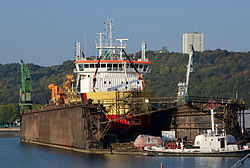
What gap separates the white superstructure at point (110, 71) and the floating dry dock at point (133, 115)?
3373 millimetres

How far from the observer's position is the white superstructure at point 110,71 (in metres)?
61.0

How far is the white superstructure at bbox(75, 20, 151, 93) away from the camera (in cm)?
6097

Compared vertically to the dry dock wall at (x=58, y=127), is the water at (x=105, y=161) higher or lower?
lower

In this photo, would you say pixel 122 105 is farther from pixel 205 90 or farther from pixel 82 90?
pixel 205 90

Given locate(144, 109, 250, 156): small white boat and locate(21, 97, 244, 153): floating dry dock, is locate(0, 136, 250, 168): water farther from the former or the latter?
locate(21, 97, 244, 153): floating dry dock

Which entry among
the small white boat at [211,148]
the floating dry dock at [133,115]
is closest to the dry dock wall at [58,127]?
the floating dry dock at [133,115]

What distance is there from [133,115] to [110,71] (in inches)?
331


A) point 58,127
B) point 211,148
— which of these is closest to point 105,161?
point 211,148

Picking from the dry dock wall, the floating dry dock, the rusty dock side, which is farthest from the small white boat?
the dry dock wall

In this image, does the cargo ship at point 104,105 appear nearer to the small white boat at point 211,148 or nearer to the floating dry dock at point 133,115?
the floating dry dock at point 133,115

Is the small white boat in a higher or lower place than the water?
higher

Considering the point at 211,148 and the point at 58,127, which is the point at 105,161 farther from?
the point at 58,127

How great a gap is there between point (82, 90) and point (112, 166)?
737 inches

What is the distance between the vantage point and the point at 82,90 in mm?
63406
